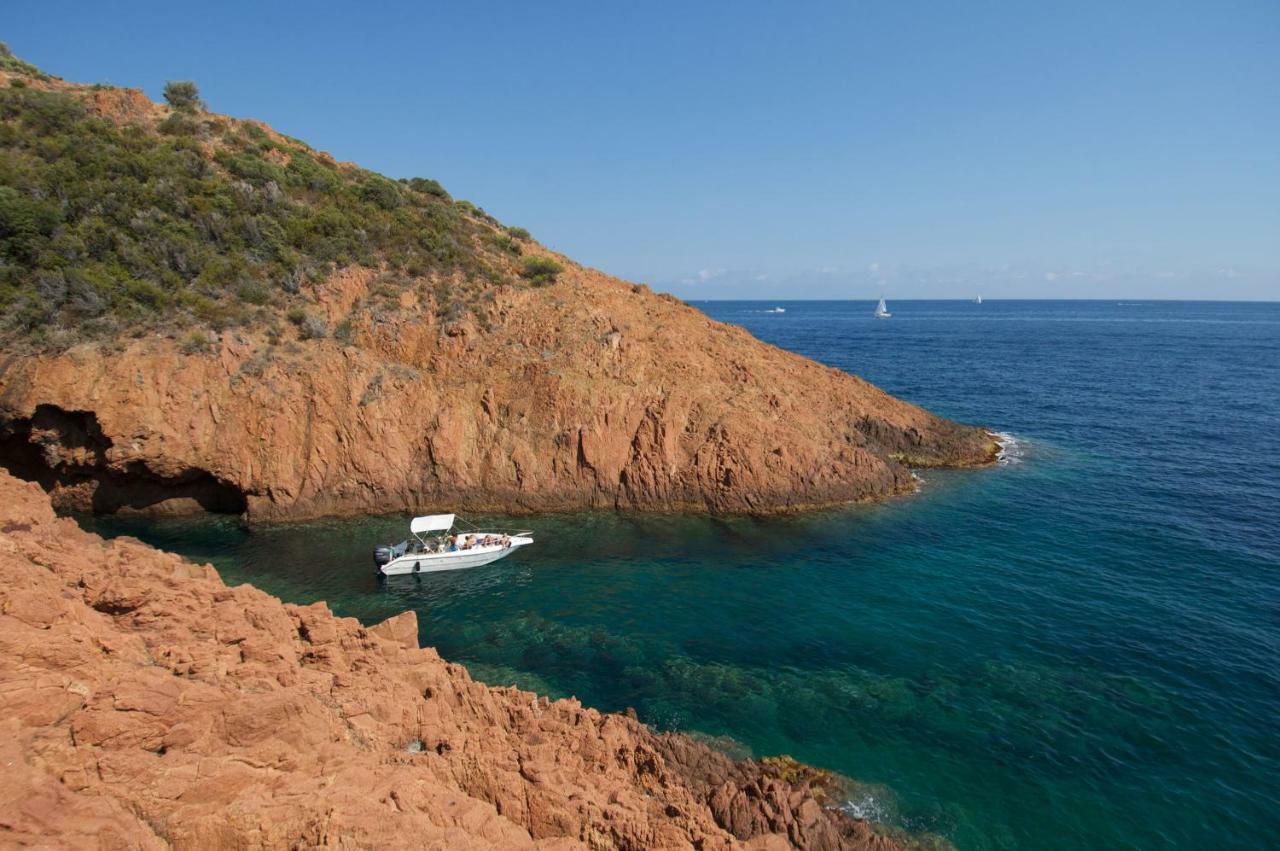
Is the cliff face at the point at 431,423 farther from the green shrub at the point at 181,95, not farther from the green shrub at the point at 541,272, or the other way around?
the green shrub at the point at 181,95

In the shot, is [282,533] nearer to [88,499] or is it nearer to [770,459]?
[88,499]

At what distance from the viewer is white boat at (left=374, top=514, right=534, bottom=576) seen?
27.2 metres

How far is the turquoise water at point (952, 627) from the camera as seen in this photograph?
A: 53.1 feet

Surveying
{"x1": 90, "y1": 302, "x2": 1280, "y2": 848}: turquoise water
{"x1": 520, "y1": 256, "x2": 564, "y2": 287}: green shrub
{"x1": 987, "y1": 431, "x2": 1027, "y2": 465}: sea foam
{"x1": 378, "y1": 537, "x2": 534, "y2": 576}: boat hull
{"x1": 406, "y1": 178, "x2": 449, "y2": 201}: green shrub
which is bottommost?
{"x1": 90, "y1": 302, "x2": 1280, "y2": 848}: turquoise water

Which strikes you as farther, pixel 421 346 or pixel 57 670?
pixel 421 346

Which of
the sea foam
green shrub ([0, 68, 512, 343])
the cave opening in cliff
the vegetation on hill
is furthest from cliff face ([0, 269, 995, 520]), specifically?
the sea foam

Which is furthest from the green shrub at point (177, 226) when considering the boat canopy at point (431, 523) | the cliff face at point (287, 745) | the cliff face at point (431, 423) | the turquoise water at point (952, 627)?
the cliff face at point (287, 745)

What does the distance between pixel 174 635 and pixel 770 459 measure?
94.5 ft

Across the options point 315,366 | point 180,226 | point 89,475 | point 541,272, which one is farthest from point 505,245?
point 89,475

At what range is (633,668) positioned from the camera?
20.6 metres

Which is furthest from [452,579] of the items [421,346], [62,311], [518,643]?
[62,311]

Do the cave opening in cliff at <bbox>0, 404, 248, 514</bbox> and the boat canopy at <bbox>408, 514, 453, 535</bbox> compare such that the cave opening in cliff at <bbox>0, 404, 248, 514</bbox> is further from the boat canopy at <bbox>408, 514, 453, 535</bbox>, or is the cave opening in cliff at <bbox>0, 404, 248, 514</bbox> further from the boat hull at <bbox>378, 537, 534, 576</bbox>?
the boat hull at <bbox>378, 537, 534, 576</bbox>

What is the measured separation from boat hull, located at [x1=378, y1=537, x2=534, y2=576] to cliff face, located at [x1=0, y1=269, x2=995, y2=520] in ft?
17.3

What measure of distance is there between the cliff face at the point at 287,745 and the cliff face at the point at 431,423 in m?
13.6
